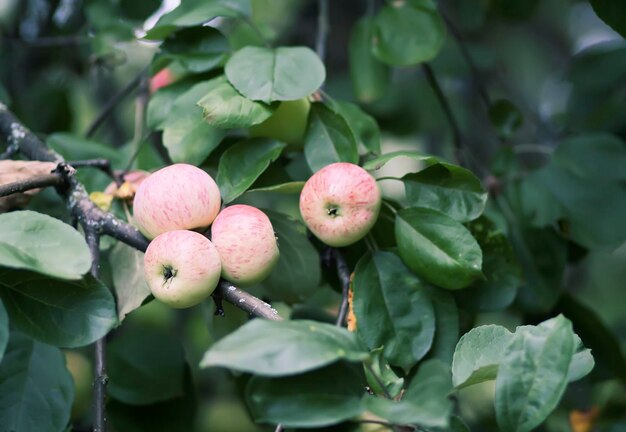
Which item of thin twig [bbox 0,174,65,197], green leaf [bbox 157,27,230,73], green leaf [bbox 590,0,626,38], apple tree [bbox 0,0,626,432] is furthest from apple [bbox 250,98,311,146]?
green leaf [bbox 590,0,626,38]

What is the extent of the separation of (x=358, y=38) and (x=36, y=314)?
77cm

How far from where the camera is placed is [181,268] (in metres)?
0.67

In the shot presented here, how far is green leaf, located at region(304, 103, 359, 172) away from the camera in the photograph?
857 mm

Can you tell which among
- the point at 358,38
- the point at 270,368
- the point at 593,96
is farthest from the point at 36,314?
the point at 593,96

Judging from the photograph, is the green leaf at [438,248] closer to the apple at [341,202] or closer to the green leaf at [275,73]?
the apple at [341,202]

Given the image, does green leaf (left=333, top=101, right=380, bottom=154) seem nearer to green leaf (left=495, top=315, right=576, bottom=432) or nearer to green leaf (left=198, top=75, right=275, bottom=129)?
green leaf (left=198, top=75, right=275, bottom=129)

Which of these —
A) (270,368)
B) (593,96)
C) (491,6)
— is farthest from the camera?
(491,6)

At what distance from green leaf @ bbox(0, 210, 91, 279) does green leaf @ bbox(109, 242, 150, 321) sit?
17cm

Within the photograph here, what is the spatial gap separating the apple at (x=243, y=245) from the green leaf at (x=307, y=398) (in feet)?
0.62

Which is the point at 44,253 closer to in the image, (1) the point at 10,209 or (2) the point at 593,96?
(1) the point at 10,209

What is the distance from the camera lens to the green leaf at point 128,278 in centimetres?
80

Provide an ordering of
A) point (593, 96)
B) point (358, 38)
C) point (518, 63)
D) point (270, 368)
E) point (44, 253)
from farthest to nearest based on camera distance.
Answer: point (518, 63)
point (593, 96)
point (358, 38)
point (44, 253)
point (270, 368)

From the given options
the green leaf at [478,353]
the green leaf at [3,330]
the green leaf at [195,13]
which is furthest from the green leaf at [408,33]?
the green leaf at [3,330]

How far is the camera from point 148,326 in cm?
156
